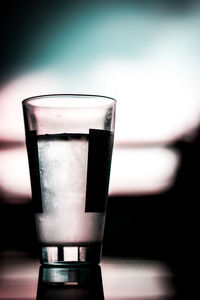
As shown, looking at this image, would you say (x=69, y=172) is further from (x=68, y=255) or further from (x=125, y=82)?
(x=125, y=82)

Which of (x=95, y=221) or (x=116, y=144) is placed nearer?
(x=95, y=221)

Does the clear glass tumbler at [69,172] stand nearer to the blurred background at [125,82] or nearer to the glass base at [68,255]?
the glass base at [68,255]

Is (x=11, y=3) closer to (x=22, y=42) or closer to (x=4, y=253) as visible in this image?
(x=22, y=42)

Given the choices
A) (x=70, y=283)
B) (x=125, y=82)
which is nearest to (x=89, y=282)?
(x=70, y=283)

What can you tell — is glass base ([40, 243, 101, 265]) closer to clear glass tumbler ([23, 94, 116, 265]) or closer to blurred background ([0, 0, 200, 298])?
clear glass tumbler ([23, 94, 116, 265])

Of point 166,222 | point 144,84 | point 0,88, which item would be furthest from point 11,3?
point 166,222
